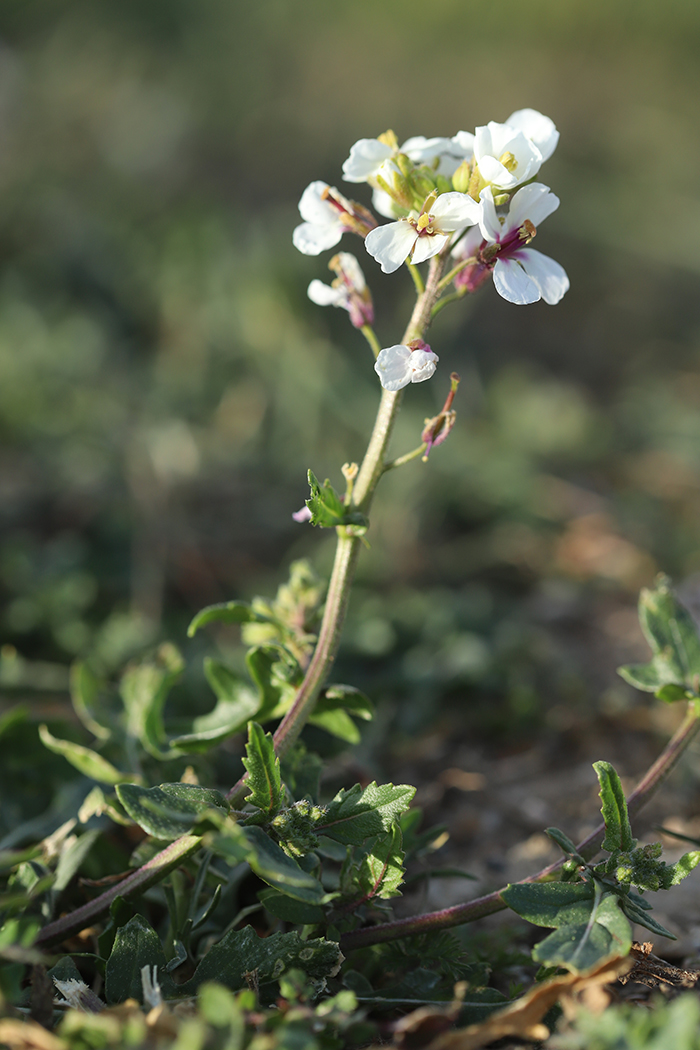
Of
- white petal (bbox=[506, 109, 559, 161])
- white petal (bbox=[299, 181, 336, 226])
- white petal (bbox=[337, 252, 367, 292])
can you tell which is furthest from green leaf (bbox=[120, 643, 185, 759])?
white petal (bbox=[506, 109, 559, 161])

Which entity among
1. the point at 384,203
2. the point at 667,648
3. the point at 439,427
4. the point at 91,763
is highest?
the point at 384,203

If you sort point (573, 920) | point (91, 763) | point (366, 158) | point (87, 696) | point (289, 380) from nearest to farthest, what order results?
point (573, 920), point (366, 158), point (91, 763), point (87, 696), point (289, 380)

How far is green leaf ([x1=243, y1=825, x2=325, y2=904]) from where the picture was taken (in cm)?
146

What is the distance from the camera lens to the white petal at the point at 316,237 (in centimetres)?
186

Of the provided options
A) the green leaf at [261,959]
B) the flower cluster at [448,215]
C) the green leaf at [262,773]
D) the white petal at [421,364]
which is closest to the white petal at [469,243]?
the flower cluster at [448,215]

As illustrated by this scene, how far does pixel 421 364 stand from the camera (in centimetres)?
166

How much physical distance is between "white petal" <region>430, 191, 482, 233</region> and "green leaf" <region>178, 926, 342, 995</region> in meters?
1.43

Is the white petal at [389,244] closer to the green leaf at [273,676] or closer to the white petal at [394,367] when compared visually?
the white petal at [394,367]

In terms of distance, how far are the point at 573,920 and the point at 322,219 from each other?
152 centimetres

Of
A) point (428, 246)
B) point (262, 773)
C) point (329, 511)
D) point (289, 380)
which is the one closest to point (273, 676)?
point (262, 773)

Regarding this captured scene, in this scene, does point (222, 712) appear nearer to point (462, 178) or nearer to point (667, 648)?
point (667, 648)

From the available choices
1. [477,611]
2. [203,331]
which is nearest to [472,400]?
[203,331]

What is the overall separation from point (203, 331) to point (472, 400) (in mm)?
1658

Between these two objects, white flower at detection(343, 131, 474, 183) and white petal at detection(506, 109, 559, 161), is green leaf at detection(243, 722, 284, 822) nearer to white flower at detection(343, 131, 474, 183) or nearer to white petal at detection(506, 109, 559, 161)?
white flower at detection(343, 131, 474, 183)
